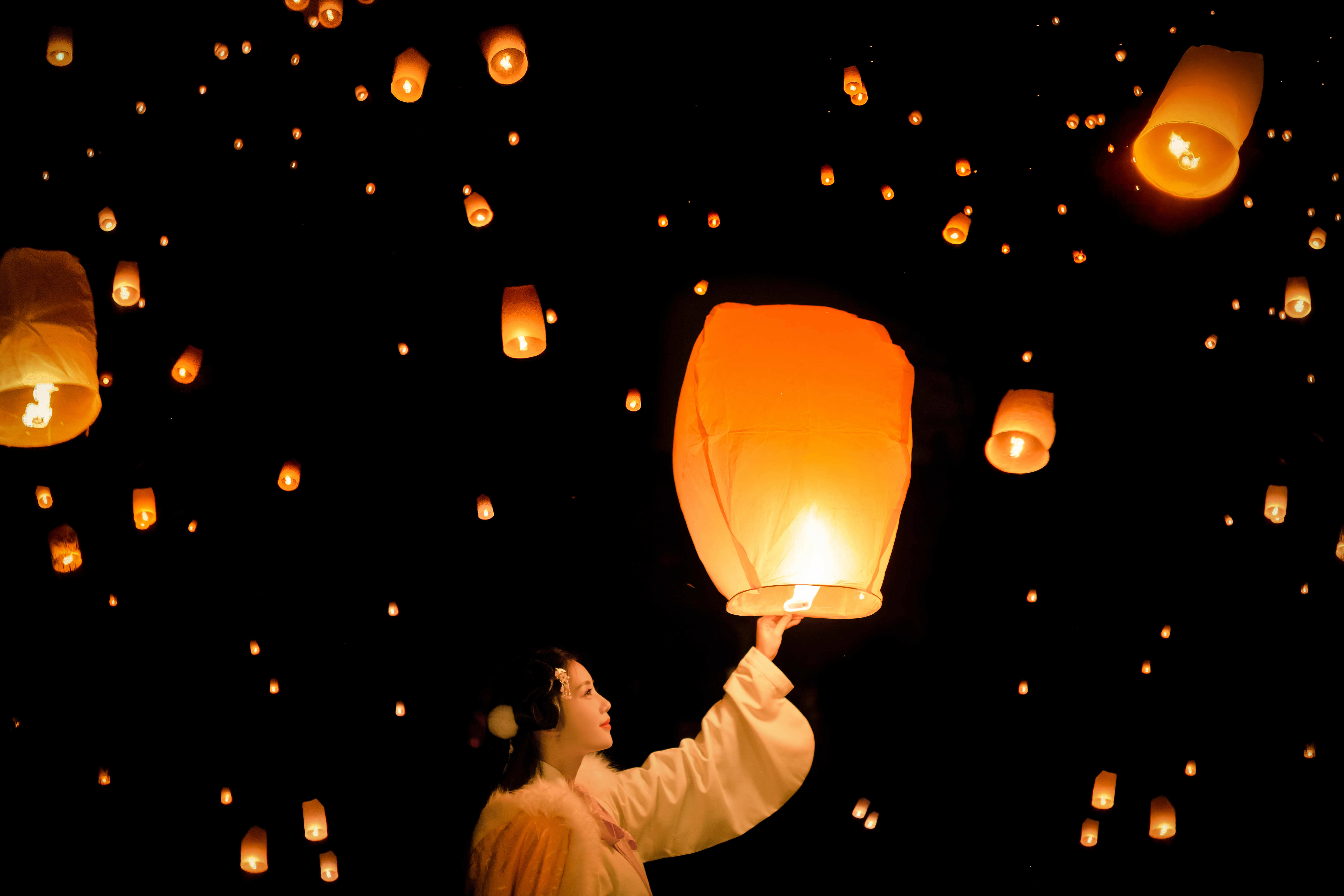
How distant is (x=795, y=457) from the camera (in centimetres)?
178

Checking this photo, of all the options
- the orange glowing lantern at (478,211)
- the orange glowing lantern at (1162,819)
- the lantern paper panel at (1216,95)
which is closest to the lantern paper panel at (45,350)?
the orange glowing lantern at (478,211)

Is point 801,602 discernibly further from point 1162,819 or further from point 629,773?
point 1162,819

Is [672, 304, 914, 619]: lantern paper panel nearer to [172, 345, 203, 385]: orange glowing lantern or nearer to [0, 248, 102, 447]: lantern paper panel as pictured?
[0, 248, 102, 447]: lantern paper panel

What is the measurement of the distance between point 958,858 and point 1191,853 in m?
0.72

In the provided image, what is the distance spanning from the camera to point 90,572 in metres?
2.44

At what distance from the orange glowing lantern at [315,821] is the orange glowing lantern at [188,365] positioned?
41.7 inches

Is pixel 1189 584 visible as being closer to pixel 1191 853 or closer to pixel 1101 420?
pixel 1101 420

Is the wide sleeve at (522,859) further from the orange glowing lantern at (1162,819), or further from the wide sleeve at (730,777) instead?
the orange glowing lantern at (1162,819)

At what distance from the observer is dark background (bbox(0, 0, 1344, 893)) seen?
2.44 m

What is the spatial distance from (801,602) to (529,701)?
0.77m

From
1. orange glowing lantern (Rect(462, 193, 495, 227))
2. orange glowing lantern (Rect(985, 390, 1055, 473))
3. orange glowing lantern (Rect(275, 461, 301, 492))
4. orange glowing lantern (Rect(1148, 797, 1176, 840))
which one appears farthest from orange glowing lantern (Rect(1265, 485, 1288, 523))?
orange glowing lantern (Rect(275, 461, 301, 492))

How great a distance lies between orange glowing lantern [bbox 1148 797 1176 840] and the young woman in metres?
1.00

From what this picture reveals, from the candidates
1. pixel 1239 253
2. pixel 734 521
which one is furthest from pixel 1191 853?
pixel 734 521

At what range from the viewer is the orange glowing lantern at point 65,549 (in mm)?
2297
